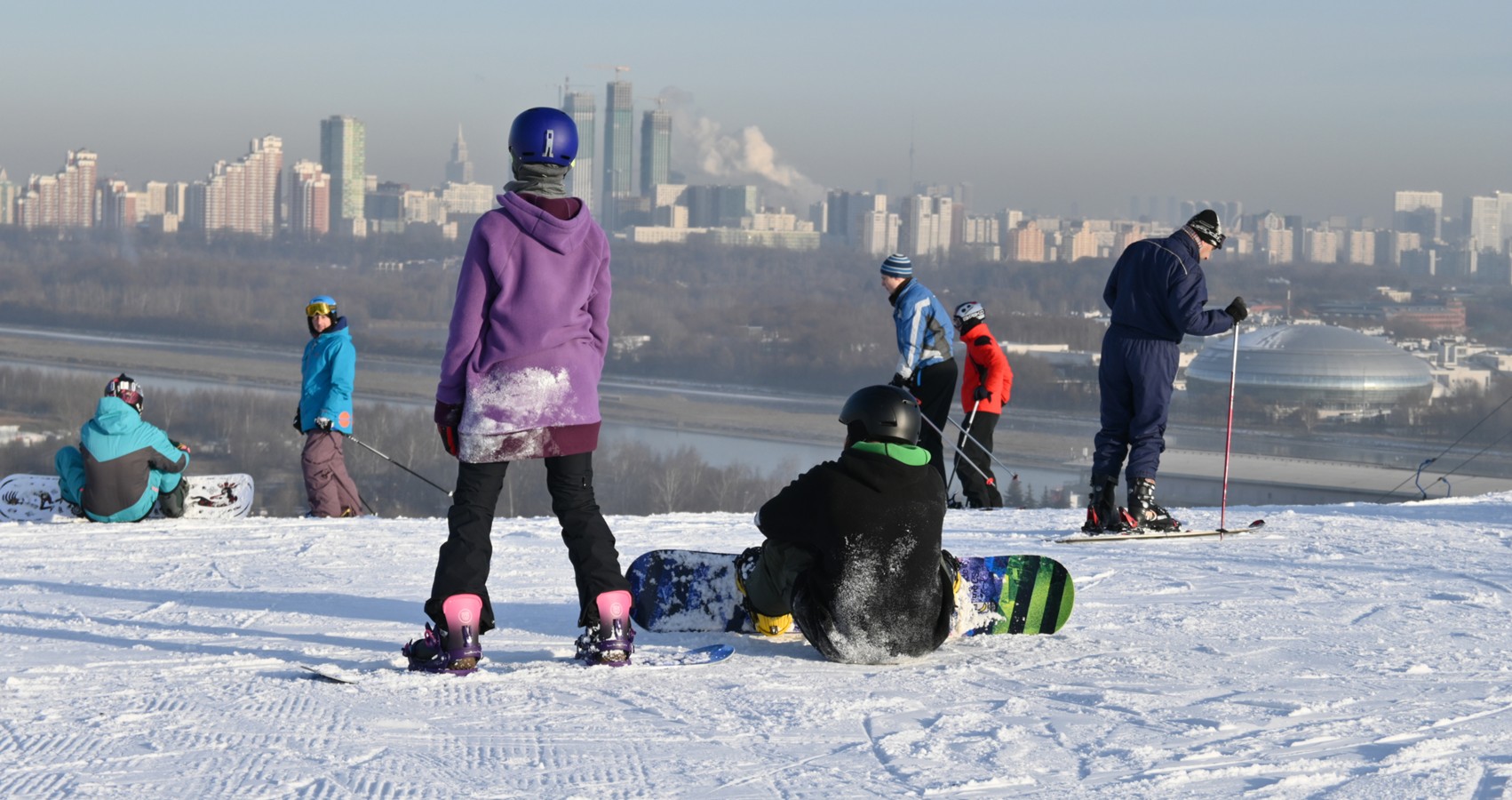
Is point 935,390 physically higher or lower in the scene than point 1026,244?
lower

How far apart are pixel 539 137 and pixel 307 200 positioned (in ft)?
568

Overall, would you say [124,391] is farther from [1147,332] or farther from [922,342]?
[1147,332]

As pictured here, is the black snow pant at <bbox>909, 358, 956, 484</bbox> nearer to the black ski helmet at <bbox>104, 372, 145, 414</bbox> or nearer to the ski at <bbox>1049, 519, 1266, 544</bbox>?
the ski at <bbox>1049, 519, 1266, 544</bbox>

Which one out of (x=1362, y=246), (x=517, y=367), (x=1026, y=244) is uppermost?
(x=1362, y=246)

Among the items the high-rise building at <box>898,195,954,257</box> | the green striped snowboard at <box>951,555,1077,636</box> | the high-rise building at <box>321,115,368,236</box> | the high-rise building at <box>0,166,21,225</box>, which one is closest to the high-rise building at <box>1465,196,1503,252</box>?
the high-rise building at <box>898,195,954,257</box>

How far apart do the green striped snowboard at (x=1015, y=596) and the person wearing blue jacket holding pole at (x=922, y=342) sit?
13.8ft

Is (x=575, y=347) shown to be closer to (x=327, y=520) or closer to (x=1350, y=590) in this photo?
(x=1350, y=590)

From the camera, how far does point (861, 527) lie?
369 centimetres

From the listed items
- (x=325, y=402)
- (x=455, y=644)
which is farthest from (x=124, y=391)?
(x=455, y=644)

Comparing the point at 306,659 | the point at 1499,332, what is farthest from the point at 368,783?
the point at 1499,332

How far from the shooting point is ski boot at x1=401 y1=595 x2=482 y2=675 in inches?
140

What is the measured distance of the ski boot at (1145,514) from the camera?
651cm

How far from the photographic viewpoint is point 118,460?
23.2ft

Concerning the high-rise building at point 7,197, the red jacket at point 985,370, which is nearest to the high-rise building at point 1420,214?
the high-rise building at point 7,197
